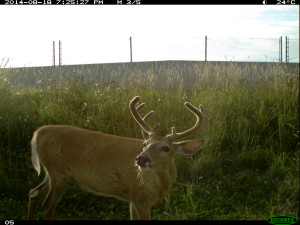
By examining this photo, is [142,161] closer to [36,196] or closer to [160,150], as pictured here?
[160,150]

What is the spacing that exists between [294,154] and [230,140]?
3.15ft

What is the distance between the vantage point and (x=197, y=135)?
21.2 feet

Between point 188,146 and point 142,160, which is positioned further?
point 188,146

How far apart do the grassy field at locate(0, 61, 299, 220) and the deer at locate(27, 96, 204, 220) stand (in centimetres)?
35

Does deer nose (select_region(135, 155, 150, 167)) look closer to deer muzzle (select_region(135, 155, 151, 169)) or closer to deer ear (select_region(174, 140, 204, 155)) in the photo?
deer muzzle (select_region(135, 155, 151, 169))

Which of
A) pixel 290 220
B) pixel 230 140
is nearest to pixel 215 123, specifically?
pixel 230 140

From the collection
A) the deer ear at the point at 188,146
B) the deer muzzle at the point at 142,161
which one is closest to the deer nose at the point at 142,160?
the deer muzzle at the point at 142,161

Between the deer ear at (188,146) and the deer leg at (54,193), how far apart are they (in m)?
1.22

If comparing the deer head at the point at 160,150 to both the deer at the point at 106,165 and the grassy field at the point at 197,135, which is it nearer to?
the deer at the point at 106,165

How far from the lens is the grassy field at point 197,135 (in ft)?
17.0

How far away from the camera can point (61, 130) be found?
4672 mm

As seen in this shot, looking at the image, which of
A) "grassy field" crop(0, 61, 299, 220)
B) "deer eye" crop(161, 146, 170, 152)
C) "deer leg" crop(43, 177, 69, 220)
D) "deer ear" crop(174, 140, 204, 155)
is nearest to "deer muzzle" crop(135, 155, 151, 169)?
"deer eye" crop(161, 146, 170, 152)

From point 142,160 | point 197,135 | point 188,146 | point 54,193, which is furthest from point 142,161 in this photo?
point 197,135

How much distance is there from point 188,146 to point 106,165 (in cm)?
88
